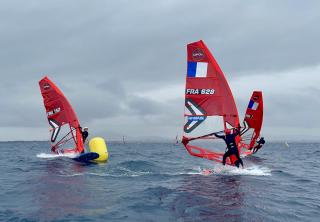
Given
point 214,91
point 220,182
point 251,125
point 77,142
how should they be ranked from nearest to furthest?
point 220,182 → point 214,91 → point 77,142 → point 251,125

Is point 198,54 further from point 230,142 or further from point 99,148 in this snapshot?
point 99,148

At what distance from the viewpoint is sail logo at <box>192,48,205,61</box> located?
60.7 ft

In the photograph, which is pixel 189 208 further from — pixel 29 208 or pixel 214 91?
pixel 214 91

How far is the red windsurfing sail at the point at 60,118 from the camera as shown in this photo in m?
27.1

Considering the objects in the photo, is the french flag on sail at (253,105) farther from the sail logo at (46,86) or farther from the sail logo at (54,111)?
the sail logo at (46,86)

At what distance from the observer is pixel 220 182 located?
15820mm

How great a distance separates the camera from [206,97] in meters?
18.5

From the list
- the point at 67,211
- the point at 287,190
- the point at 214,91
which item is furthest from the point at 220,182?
the point at 67,211

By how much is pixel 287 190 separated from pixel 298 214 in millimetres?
4291

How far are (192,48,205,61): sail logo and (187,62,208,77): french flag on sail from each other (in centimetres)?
27

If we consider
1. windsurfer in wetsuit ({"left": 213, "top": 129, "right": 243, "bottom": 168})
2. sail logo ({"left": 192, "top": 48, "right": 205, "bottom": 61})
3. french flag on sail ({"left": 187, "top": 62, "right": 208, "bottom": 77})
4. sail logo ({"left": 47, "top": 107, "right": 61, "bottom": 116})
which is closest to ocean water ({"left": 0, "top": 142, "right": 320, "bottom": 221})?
windsurfer in wetsuit ({"left": 213, "top": 129, "right": 243, "bottom": 168})

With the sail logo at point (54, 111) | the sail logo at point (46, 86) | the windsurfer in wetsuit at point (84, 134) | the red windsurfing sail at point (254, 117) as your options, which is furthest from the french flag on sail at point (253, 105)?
the sail logo at point (46, 86)

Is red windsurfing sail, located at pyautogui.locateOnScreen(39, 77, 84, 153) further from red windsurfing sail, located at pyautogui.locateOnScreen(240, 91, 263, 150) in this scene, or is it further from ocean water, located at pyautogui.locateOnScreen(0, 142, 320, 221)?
red windsurfing sail, located at pyautogui.locateOnScreen(240, 91, 263, 150)

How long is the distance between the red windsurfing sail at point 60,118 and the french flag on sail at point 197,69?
38.9 ft
